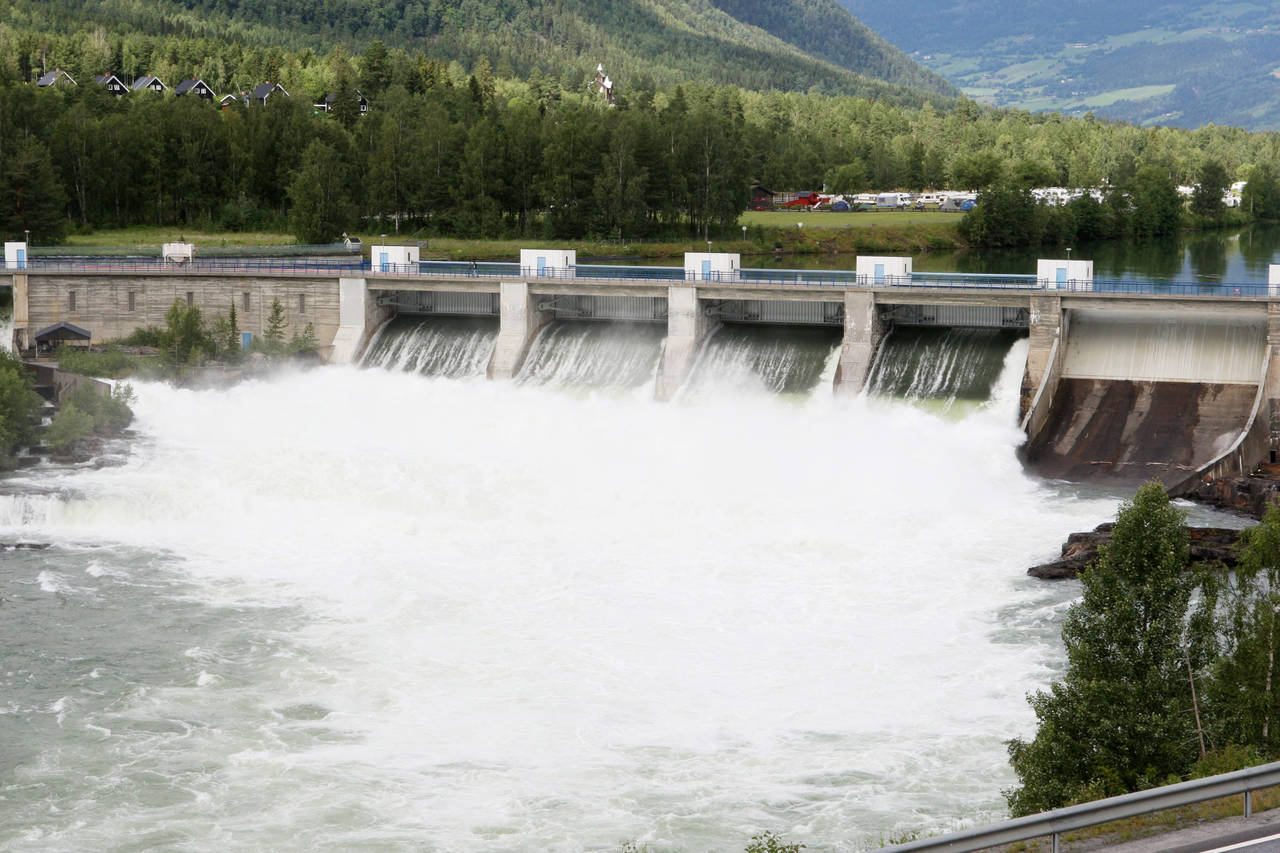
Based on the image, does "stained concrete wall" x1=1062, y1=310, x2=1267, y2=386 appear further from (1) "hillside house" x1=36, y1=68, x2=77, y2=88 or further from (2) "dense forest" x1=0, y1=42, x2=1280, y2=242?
(1) "hillside house" x1=36, y1=68, x2=77, y2=88

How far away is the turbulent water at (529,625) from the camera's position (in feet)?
91.4

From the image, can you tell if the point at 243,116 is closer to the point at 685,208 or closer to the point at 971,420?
the point at 685,208

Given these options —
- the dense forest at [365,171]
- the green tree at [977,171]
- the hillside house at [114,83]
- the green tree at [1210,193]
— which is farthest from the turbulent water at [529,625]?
the hillside house at [114,83]

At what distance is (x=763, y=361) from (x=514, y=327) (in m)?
10.5

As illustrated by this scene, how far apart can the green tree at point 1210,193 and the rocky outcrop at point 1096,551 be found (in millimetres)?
127217

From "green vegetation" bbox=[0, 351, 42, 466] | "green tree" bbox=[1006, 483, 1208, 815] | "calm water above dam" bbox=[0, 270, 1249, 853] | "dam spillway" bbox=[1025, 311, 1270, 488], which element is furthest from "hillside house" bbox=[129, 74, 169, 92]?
"green tree" bbox=[1006, 483, 1208, 815]

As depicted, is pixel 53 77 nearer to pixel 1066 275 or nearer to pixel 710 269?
pixel 710 269

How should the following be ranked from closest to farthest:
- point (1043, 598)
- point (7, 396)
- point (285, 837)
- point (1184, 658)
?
point (1184, 658), point (285, 837), point (1043, 598), point (7, 396)

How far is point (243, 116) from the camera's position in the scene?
120 m

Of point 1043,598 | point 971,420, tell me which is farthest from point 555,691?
point 971,420

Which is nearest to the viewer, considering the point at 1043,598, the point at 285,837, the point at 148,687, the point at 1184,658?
the point at 1184,658

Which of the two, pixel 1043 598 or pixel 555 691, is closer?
pixel 555 691

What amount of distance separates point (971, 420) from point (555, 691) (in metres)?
25.1

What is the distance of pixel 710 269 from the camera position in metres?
62.8
